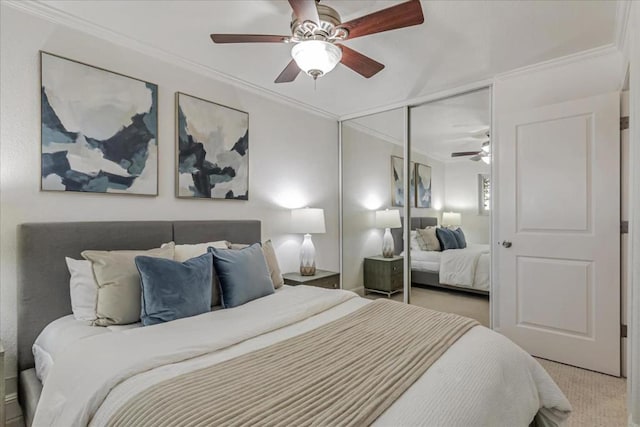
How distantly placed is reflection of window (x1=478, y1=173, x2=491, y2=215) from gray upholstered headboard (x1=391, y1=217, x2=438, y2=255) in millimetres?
485

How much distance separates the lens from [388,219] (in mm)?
3850

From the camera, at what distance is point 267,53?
8.62ft

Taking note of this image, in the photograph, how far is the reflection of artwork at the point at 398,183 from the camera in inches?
145

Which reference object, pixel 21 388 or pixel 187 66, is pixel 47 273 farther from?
pixel 187 66

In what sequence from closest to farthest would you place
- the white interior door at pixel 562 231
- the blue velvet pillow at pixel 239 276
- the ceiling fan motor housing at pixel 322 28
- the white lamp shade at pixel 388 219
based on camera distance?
the ceiling fan motor housing at pixel 322 28
the blue velvet pillow at pixel 239 276
the white interior door at pixel 562 231
the white lamp shade at pixel 388 219

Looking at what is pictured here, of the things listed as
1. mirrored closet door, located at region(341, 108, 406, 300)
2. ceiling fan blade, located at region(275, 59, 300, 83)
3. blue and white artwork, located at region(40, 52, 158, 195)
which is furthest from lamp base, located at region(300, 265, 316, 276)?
ceiling fan blade, located at region(275, 59, 300, 83)

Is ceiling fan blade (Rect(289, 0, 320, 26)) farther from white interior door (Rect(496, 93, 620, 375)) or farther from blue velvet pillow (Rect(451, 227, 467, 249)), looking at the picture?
blue velvet pillow (Rect(451, 227, 467, 249))

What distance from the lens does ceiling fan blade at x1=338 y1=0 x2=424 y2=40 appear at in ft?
5.06

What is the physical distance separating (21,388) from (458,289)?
136 inches

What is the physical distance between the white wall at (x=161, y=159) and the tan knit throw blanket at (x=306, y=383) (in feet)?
5.27

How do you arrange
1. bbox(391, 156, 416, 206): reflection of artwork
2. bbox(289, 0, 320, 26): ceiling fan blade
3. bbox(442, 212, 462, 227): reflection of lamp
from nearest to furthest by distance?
bbox(289, 0, 320, 26): ceiling fan blade < bbox(442, 212, 462, 227): reflection of lamp < bbox(391, 156, 416, 206): reflection of artwork

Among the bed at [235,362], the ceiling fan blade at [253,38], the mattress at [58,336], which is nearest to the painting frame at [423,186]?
the bed at [235,362]

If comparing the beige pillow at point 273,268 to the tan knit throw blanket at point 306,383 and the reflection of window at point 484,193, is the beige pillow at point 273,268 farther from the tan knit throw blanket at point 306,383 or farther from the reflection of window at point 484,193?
the reflection of window at point 484,193

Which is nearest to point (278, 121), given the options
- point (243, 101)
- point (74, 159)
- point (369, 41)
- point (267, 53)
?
point (243, 101)
